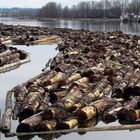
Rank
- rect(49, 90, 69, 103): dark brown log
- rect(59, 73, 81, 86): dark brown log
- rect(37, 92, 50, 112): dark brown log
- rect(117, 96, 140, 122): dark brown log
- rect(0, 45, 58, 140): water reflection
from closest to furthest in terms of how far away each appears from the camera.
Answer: rect(117, 96, 140, 122): dark brown log, rect(37, 92, 50, 112): dark brown log, rect(49, 90, 69, 103): dark brown log, rect(59, 73, 81, 86): dark brown log, rect(0, 45, 58, 140): water reflection

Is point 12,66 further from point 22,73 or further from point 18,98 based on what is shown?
Result: point 18,98

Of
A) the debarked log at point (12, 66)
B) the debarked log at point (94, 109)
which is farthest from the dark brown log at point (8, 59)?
the debarked log at point (94, 109)

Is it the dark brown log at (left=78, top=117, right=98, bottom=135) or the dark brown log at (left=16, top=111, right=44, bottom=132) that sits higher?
the dark brown log at (left=16, top=111, right=44, bottom=132)

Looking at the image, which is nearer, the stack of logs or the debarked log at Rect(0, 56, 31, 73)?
the debarked log at Rect(0, 56, 31, 73)

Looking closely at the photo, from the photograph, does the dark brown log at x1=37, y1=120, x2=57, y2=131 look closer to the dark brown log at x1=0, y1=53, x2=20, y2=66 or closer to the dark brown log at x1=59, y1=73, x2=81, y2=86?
the dark brown log at x1=59, y1=73, x2=81, y2=86

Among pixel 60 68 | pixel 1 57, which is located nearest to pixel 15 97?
pixel 60 68

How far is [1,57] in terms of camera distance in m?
28.7

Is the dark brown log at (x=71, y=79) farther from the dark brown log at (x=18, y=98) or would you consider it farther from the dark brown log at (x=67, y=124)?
the dark brown log at (x=67, y=124)

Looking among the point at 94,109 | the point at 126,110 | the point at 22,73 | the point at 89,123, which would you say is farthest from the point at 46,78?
the point at 126,110

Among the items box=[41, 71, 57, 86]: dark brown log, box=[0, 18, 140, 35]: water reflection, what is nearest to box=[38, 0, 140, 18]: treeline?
box=[0, 18, 140, 35]: water reflection

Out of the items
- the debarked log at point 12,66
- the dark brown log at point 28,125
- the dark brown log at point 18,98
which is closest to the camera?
the dark brown log at point 28,125

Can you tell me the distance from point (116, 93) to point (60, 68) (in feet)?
19.6

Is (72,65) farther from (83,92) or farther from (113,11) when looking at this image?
(113,11)

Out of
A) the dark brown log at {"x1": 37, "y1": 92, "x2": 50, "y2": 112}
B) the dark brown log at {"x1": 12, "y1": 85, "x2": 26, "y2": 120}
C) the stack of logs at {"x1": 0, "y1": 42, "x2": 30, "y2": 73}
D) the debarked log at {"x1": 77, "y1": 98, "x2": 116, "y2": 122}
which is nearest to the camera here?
the debarked log at {"x1": 77, "y1": 98, "x2": 116, "y2": 122}
